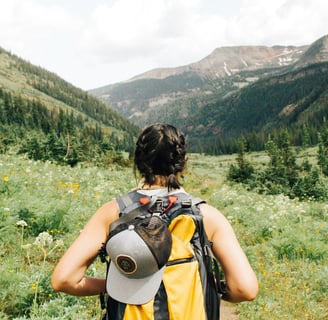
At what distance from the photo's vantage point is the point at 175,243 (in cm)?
235

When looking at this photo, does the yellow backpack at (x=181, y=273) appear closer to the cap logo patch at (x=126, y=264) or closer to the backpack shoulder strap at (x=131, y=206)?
the backpack shoulder strap at (x=131, y=206)

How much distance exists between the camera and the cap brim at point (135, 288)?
220cm

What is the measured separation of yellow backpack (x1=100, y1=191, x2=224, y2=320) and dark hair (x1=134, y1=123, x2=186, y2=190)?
163 millimetres

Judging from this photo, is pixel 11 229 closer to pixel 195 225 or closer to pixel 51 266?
pixel 51 266

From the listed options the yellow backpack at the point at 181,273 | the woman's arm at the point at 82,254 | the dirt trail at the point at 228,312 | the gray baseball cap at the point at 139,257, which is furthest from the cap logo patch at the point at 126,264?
the dirt trail at the point at 228,312

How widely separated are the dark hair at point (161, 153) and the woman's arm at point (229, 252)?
34 centimetres

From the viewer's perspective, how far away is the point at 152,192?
2.53 m

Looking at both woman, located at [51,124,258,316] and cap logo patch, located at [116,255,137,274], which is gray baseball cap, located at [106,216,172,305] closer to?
cap logo patch, located at [116,255,137,274]

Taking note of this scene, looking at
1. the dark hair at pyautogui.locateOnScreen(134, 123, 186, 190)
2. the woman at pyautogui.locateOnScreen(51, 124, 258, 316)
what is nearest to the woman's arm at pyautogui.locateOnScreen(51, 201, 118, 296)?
the woman at pyautogui.locateOnScreen(51, 124, 258, 316)

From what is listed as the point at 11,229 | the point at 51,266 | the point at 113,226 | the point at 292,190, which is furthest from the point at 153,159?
the point at 292,190

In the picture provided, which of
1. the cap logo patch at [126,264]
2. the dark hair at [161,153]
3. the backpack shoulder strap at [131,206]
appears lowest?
the cap logo patch at [126,264]

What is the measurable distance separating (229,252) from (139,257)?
0.60 metres

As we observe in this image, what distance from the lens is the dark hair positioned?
253 centimetres

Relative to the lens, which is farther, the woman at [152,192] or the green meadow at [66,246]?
the green meadow at [66,246]
